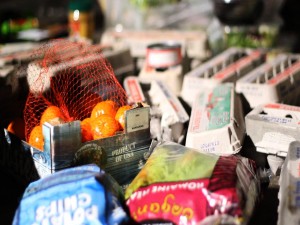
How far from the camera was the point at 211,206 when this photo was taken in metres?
1.69

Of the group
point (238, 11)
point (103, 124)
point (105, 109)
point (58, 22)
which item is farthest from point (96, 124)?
point (58, 22)

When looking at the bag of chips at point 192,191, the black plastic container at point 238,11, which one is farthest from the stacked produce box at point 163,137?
the black plastic container at point 238,11

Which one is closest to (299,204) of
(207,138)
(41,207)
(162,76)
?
(207,138)

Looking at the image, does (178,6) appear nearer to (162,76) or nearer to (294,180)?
(162,76)

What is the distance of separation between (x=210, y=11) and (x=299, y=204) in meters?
3.47

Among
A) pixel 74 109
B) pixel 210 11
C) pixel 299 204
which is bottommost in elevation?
pixel 299 204

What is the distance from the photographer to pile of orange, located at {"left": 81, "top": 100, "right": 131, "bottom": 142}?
214cm

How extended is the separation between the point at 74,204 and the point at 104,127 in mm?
533

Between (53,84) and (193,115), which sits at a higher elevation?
(53,84)

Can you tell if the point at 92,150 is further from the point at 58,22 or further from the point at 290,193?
the point at 58,22

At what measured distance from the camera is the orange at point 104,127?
2.14 m

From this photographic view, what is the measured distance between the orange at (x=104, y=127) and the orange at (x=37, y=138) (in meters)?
0.24

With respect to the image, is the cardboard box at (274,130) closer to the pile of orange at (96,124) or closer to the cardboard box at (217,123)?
the cardboard box at (217,123)

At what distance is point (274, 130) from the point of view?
92.4 inches
